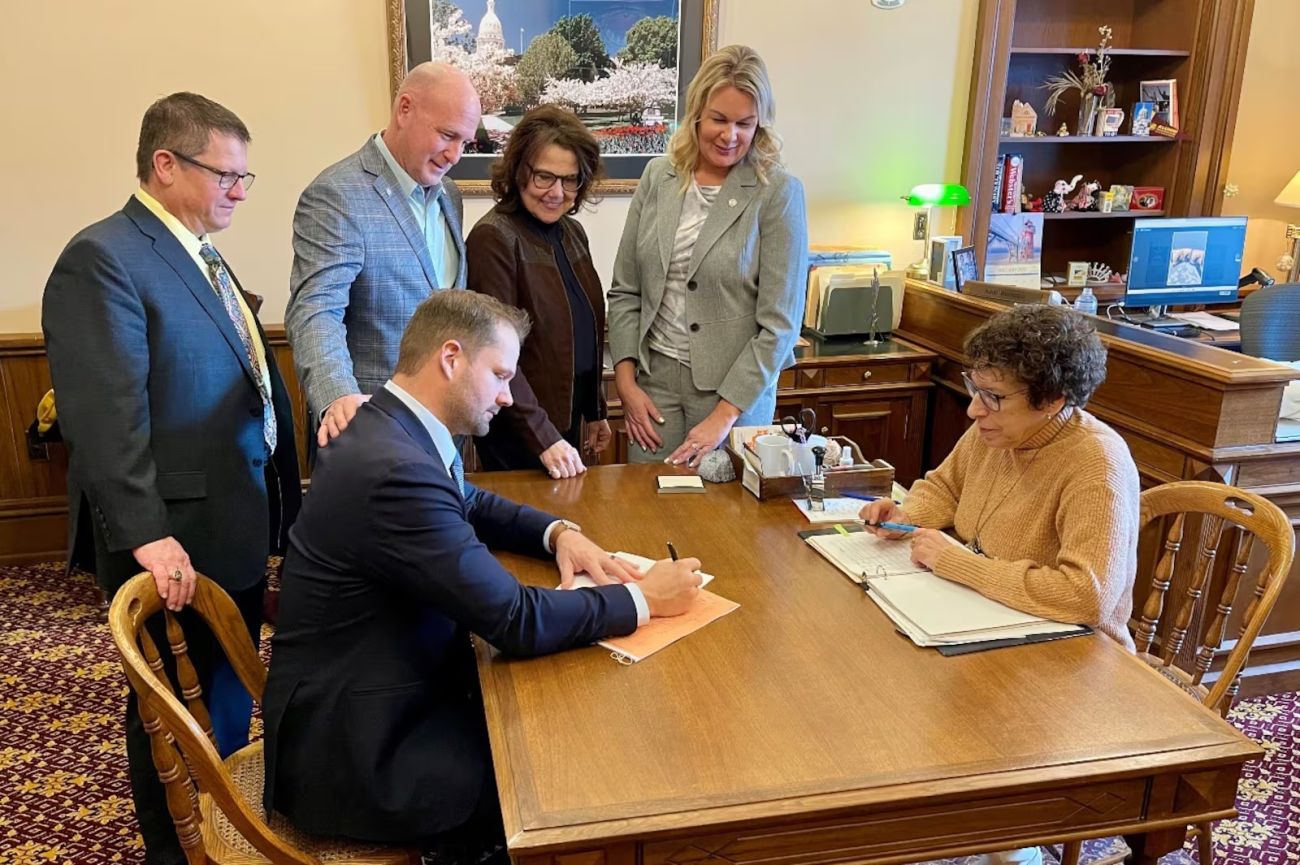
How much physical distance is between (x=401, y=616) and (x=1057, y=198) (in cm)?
390

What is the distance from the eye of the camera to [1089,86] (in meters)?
4.31

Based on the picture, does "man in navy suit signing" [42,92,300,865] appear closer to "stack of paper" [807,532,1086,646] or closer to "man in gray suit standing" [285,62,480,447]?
"man in gray suit standing" [285,62,480,447]

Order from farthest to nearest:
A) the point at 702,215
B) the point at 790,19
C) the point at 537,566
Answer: the point at 790,19 → the point at 702,215 → the point at 537,566

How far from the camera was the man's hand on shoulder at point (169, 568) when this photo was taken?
1.63m

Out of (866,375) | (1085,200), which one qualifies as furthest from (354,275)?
(1085,200)

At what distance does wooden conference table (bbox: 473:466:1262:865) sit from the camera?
1142 mm

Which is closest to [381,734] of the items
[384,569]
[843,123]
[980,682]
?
[384,569]

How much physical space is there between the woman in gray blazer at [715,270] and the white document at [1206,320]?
8.08ft

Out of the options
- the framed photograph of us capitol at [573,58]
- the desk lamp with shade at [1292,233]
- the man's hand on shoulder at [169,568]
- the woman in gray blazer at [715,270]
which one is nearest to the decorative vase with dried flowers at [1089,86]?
the desk lamp with shade at [1292,233]

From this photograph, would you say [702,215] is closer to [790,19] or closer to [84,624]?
[790,19]

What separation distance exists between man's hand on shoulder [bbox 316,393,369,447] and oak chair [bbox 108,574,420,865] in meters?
0.32

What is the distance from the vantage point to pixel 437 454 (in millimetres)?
1556

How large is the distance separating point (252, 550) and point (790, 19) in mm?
2911

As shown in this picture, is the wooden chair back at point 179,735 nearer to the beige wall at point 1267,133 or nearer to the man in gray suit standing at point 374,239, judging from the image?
the man in gray suit standing at point 374,239
